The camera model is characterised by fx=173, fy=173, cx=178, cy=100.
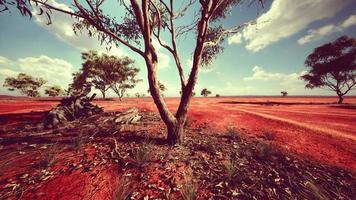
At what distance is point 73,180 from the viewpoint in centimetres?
388

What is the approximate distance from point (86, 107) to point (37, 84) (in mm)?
53591

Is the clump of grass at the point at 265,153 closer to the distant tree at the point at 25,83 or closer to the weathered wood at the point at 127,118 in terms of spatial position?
the weathered wood at the point at 127,118

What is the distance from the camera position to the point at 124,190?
340cm

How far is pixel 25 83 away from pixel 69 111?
5302 centimetres

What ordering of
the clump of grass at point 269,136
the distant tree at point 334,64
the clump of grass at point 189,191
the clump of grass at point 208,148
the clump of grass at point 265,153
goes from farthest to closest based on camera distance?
1. the distant tree at point 334,64
2. the clump of grass at point 269,136
3. the clump of grass at point 208,148
4. the clump of grass at point 265,153
5. the clump of grass at point 189,191

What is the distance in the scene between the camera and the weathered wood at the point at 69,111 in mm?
8370

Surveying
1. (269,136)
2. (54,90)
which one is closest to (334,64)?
(269,136)

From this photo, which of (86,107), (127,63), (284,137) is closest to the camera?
(284,137)

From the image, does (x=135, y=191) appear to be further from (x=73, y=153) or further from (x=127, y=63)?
(x=127, y=63)

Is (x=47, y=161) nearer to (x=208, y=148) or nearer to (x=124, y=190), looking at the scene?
(x=124, y=190)

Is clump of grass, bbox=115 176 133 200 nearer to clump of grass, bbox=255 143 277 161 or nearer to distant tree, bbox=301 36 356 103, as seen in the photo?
clump of grass, bbox=255 143 277 161

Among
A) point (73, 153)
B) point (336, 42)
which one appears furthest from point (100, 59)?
point (336, 42)

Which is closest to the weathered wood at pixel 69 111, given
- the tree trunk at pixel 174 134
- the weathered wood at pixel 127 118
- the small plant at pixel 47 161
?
the weathered wood at pixel 127 118

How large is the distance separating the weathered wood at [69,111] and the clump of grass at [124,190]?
20.5 ft
